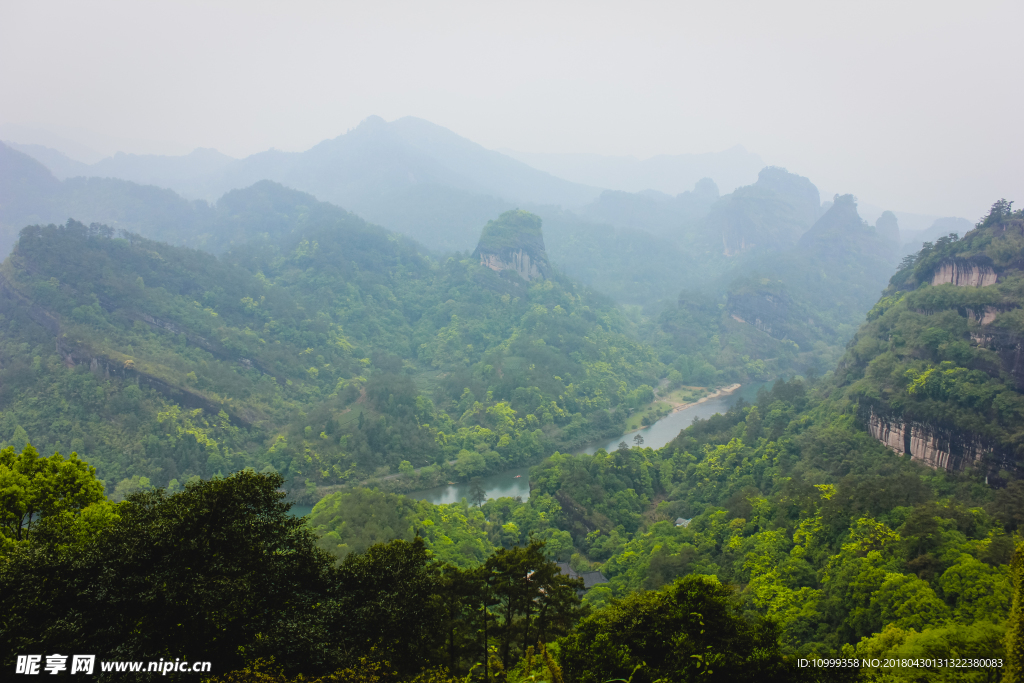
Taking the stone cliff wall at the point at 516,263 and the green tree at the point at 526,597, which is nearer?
the green tree at the point at 526,597

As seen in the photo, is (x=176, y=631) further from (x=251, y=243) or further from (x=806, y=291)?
(x=806, y=291)

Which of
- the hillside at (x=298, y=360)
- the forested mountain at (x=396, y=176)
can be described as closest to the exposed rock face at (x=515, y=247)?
the hillside at (x=298, y=360)

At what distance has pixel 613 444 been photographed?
56062 millimetres

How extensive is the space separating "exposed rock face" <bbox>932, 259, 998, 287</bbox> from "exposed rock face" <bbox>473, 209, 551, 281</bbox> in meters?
53.2

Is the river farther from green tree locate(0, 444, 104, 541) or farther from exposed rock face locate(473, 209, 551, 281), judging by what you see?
exposed rock face locate(473, 209, 551, 281)

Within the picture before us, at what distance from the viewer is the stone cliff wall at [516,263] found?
84.2 meters

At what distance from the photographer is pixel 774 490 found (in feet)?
108

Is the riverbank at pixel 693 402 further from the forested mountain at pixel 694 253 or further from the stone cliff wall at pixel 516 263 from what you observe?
the stone cliff wall at pixel 516 263

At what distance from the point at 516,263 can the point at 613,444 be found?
38.1 meters

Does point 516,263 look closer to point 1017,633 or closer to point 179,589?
point 179,589

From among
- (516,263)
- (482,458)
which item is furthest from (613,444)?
(516,263)

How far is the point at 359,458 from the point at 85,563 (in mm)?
37644

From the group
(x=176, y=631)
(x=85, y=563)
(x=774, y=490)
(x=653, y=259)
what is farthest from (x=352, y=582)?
(x=653, y=259)

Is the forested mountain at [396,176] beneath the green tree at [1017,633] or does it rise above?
above
